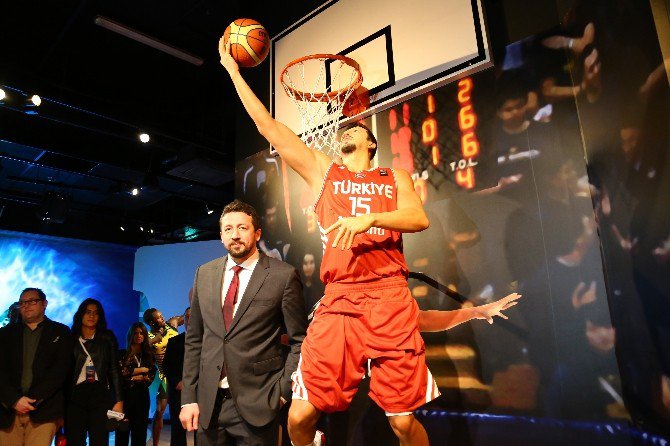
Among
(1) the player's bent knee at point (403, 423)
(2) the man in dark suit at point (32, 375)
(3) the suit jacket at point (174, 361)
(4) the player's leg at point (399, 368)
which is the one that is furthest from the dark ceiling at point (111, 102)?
(1) the player's bent knee at point (403, 423)

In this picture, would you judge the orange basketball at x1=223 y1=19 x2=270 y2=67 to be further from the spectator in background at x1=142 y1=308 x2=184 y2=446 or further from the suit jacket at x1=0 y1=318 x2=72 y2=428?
the spectator in background at x1=142 y1=308 x2=184 y2=446

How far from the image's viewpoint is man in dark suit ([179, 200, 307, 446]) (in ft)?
8.51

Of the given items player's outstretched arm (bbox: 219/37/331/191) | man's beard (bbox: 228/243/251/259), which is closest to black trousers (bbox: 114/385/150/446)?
man's beard (bbox: 228/243/251/259)

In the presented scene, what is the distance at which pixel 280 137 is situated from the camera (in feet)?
8.93

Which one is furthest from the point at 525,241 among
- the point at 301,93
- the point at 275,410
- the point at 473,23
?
the point at 301,93

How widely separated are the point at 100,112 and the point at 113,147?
213cm

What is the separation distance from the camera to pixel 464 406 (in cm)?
306

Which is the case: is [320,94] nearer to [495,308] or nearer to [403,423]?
[495,308]

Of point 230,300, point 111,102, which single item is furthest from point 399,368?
point 111,102

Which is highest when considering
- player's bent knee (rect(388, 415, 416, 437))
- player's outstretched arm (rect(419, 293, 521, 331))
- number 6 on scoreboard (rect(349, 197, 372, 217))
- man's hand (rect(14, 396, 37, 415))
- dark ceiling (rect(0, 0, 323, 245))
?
dark ceiling (rect(0, 0, 323, 245))

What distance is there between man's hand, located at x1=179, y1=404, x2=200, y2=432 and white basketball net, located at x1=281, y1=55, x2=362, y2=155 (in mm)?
2341

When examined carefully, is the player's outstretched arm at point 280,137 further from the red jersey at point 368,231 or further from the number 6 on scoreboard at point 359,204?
the number 6 on scoreboard at point 359,204

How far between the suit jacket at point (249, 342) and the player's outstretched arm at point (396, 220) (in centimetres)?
67

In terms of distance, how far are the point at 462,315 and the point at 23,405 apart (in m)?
3.80
